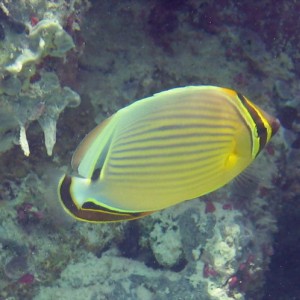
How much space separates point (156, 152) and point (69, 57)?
2.06m

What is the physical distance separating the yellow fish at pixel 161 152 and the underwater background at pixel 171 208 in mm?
2077

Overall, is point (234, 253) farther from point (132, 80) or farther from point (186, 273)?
point (132, 80)

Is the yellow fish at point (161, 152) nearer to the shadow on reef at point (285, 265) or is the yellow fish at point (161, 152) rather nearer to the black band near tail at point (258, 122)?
the black band near tail at point (258, 122)

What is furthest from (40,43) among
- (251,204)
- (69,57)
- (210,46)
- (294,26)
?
(251,204)

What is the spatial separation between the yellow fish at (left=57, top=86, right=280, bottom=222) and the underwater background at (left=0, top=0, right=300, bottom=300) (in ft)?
6.81

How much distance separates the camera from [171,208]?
14.1 ft

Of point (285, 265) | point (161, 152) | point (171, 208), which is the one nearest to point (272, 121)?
point (161, 152)

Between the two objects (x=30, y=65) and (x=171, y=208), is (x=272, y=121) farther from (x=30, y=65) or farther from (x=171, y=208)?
(x=171, y=208)

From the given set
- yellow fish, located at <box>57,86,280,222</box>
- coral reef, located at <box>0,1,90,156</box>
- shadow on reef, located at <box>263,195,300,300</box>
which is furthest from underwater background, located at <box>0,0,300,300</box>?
yellow fish, located at <box>57,86,280,222</box>

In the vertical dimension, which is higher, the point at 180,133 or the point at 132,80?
the point at 180,133

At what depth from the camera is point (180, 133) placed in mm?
1791

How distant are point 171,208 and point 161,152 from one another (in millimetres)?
2592

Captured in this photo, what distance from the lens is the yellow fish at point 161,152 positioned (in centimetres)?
173

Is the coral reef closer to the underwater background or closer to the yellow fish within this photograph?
the underwater background
